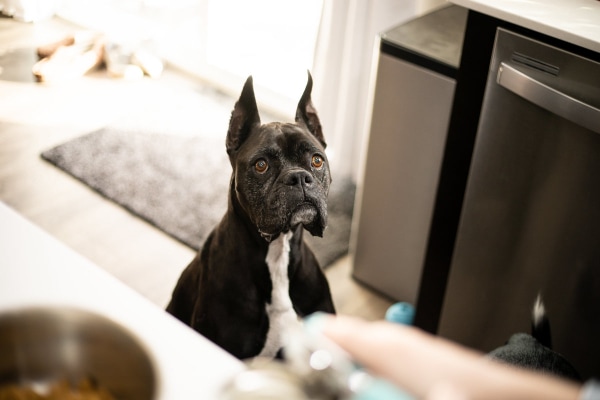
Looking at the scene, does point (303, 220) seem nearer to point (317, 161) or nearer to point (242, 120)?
point (317, 161)

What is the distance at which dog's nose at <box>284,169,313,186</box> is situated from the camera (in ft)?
5.19

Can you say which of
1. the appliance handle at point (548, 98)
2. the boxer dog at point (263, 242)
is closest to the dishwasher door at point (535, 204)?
the appliance handle at point (548, 98)

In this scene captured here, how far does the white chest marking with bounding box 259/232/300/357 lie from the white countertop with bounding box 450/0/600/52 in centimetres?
70

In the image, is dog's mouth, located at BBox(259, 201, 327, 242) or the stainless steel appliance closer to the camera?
dog's mouth, located at BBox(259, 201, 327, 242)

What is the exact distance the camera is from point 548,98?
169cm

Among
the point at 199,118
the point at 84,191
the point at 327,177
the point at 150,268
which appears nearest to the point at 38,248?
the point at 327,177

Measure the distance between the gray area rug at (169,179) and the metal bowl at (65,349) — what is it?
1800 millimetres

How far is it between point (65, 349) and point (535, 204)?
1260 mm

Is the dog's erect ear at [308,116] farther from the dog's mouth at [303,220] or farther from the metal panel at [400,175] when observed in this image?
the metal panel at [400,175]

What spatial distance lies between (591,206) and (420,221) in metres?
0.76

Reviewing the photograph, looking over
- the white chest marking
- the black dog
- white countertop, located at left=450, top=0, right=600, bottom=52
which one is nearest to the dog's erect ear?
the white chest marking

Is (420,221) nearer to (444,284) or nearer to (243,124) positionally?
(444,284)

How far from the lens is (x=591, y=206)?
1744 millimetres

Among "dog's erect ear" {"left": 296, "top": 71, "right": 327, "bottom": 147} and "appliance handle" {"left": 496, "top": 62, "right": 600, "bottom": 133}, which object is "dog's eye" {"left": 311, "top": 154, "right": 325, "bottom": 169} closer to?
"dog's erect ear" {"left": 296, "top": 71, "right": 327, "bottom": 147}
